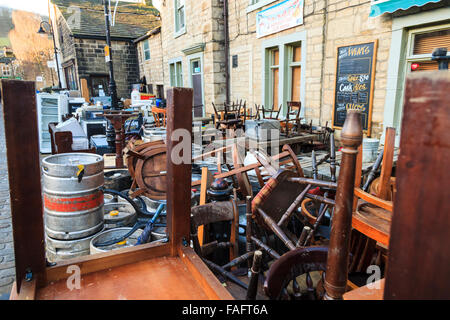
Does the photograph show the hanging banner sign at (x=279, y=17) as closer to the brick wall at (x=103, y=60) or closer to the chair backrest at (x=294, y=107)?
the chair backrest at (x=294, y=107)

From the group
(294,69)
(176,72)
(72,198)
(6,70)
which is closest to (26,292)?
(72,198)

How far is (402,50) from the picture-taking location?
4.73 metres

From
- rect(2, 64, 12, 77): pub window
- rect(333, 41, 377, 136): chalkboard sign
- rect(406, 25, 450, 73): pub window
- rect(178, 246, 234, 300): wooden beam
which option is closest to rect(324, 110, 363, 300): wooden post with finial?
rect(178, 246, 234, 300): wooden beam

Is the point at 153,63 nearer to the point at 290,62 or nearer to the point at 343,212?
the point at 290,62

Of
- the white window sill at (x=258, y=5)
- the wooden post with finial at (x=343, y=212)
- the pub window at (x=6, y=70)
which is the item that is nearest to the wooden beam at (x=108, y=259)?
the wooden post with finial at (x=343, y=212)

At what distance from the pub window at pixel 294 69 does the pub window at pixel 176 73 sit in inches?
267

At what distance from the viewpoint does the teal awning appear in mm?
4039

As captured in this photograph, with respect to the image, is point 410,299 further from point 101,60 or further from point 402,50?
point 101,60

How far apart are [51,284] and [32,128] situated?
597mm

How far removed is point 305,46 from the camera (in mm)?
6566

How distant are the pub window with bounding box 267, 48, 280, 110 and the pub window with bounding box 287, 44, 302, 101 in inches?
18.6

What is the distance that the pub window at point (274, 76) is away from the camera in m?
7.87

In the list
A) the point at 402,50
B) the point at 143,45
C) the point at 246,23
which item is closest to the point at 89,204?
the point at 402,50

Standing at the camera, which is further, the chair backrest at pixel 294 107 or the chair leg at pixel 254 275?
the chair backrest at pixel 294 107
